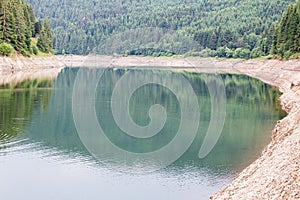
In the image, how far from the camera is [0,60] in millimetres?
95125

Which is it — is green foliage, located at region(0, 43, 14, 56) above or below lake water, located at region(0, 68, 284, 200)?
above

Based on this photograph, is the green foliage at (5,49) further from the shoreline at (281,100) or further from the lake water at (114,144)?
the lake water at (114,144)

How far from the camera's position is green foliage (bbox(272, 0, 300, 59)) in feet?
328

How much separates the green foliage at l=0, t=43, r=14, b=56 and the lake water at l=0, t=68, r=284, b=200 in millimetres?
31178

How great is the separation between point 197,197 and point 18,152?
1440cm

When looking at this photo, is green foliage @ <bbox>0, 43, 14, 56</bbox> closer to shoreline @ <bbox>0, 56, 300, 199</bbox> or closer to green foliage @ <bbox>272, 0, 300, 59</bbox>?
shoreline @ <bbox>0, 56, 300, 199</bbox>

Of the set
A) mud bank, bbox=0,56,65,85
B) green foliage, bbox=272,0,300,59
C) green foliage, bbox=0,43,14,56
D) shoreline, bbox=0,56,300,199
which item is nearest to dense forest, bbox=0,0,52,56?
green foliage, bbox=0,43,14,56

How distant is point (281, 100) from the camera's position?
60719 mm

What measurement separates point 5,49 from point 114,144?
65301 mm

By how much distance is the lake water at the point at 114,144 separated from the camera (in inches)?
1032

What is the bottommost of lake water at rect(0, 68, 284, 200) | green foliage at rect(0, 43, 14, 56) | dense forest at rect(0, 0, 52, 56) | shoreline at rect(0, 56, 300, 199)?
lake water at rect(0, 68, 284, 200)

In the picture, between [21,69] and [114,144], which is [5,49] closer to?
[21,69]

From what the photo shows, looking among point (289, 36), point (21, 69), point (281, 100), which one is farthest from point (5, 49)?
point (289, 36)

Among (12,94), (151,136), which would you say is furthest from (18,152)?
(12,94)
